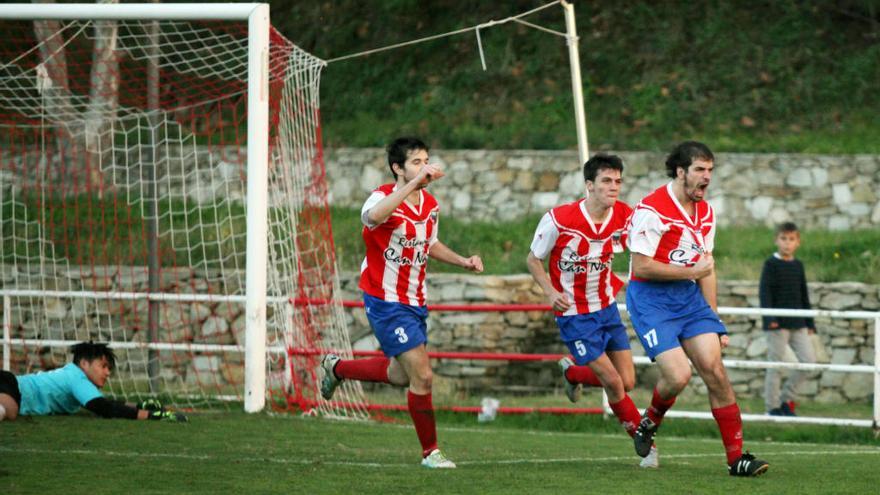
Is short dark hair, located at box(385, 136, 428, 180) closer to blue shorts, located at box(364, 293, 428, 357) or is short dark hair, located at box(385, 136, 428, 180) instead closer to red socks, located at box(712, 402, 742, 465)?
blue shorts, located at box(364, 293, 428, 357)

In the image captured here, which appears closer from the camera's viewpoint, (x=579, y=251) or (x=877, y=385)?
(x=579, y=251)

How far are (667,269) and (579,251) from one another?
1.06m

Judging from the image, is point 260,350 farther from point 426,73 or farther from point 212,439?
point 426,73

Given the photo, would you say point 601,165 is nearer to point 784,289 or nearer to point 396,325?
point 396,325

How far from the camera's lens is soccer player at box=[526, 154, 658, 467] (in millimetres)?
9164

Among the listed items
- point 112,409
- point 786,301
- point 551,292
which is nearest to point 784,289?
point 786,301

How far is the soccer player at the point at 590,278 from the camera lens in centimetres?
916

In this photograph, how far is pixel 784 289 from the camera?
45.8 feet

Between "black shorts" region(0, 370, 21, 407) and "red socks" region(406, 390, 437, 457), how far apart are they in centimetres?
381

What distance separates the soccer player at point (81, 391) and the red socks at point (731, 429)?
5.08 meters

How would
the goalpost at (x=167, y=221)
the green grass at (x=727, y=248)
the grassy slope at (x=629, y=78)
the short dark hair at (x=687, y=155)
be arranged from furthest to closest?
1. the grassy slope at (x=629, y=78)
2. the green grass at (x=727, y=248)
3. the goalpost at (x=167, y=221)
4. the short dark hair at (x=687, y=155)

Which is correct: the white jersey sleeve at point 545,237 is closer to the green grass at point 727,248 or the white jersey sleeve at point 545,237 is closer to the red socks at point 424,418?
the red socks at point 424,418

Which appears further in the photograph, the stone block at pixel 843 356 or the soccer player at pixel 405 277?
the stone block at pixel 843 356

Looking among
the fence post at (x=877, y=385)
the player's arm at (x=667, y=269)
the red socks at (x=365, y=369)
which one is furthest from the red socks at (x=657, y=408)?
the fence post at (x=877, y=385)
